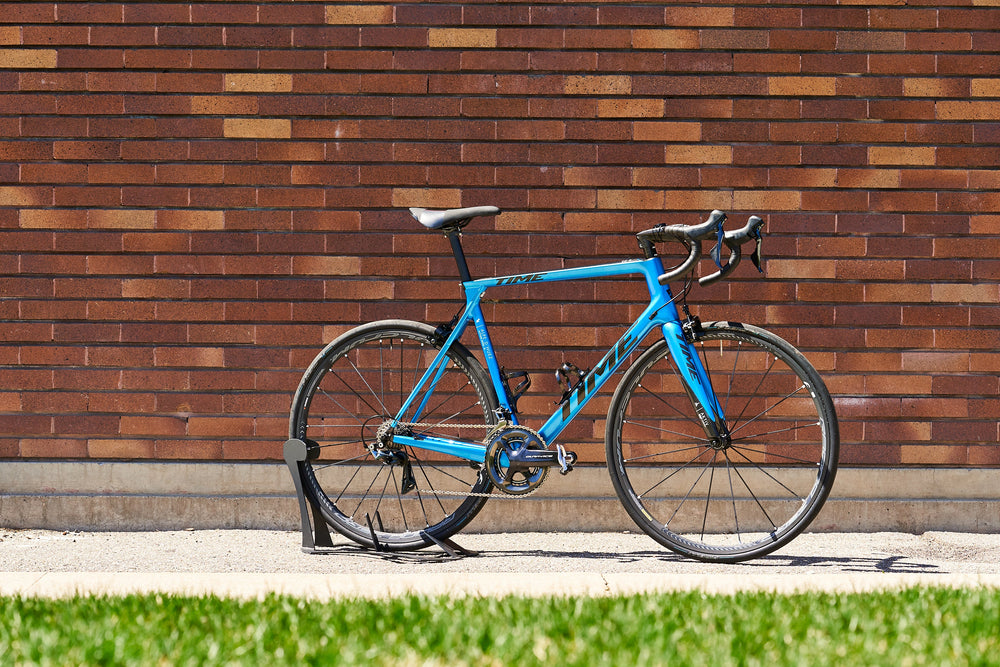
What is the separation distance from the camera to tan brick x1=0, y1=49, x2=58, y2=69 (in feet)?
14.6

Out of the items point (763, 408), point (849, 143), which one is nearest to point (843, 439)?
point (763, 408)

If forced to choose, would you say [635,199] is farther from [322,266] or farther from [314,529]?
[314,529]

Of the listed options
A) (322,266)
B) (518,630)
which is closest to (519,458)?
(518,630)

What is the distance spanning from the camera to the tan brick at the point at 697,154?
444 centimetres

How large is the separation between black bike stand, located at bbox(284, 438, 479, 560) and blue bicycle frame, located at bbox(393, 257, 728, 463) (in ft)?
1.35

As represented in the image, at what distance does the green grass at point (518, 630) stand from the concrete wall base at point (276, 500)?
128cm

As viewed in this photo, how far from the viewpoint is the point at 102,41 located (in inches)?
175

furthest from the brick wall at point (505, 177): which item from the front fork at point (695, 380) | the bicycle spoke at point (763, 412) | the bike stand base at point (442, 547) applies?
the bike stand base at point (442, 547)

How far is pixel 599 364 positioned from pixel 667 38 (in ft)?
5.53

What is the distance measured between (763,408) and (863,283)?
78 cm

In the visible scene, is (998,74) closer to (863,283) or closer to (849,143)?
(849,143)

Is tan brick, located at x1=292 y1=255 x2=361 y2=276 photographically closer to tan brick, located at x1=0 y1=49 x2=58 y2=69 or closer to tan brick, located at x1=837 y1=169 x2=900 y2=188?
tan brick, located at x1=0 y1=49 x2=58 y2=69

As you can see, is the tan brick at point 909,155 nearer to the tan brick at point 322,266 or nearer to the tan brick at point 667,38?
the tan brick at point 667,38

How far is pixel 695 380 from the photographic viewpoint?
3.79m
